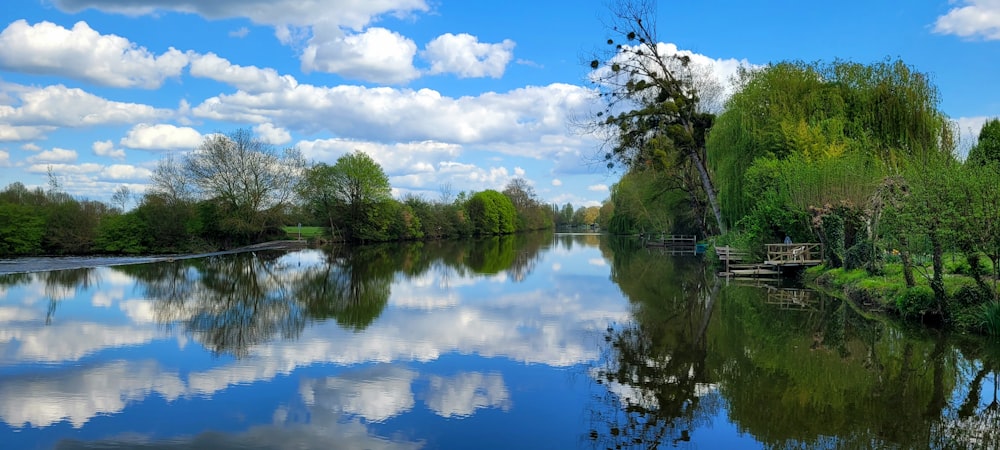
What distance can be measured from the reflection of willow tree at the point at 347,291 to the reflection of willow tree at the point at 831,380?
7.54 meters

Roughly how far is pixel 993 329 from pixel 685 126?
14938 mm

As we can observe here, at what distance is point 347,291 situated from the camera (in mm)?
20297

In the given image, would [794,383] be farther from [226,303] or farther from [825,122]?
[825,122]

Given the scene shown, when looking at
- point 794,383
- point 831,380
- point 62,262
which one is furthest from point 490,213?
point 794,383

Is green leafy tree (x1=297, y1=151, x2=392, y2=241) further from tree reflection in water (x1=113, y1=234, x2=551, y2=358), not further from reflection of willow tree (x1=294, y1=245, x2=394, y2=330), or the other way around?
reflection of willow tree (x1=294, y1=245, x2=394, y2=330)

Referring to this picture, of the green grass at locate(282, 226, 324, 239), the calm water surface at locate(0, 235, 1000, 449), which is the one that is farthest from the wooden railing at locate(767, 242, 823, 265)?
the green grass at locate(282, 226, 324, 239)

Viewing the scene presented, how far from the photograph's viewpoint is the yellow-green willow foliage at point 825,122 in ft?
77.4

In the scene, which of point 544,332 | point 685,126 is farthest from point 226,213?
point 544,332

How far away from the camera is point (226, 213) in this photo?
154 feet

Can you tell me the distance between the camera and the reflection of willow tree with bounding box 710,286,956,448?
7051 mm

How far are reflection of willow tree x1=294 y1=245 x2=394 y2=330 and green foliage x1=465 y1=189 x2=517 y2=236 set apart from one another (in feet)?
184

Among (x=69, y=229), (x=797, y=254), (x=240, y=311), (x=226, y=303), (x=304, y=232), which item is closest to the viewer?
(x=240, y=311)

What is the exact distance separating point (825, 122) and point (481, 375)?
20594 millimetres

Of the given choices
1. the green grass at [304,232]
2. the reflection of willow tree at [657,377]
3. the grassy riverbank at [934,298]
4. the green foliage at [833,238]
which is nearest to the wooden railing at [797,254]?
A: the green foliage at [833,238]
